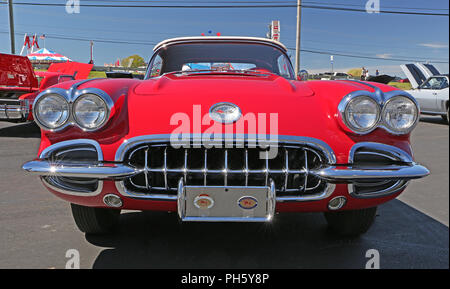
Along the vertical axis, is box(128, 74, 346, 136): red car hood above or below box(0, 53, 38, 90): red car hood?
below

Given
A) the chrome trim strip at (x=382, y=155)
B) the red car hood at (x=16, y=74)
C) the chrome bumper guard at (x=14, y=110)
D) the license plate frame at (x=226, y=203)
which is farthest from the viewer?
the red car hood at (x=16, y=74)

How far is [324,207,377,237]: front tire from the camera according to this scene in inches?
94.3

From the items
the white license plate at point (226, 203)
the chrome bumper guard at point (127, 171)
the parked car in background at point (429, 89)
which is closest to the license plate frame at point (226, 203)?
the white license plate at point (226, 203)

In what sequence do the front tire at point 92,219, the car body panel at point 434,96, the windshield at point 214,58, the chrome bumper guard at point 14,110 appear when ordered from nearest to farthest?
1. the front tire at point 92,219
2. the windshield at point 214,58
3. the chrome bumper guard at point 14,110
4. the car body panel at point 434,96

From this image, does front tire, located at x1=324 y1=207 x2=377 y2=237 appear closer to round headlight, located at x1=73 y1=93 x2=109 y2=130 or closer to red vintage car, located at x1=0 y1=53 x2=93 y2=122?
round headlight, located at x1=73 y1=93 x2=109 y2=130

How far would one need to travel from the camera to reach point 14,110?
6637mm

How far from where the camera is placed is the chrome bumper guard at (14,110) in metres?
6.63

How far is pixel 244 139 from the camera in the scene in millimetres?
1869

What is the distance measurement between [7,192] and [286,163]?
283 cm

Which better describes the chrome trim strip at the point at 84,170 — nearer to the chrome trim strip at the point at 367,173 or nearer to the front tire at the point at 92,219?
the front tire at the point at 92,219

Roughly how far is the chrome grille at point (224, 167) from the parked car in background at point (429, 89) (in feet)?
28.4

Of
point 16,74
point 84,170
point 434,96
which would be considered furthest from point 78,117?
point 434,96

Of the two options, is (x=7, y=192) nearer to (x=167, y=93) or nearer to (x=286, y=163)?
(x=167, y=93)

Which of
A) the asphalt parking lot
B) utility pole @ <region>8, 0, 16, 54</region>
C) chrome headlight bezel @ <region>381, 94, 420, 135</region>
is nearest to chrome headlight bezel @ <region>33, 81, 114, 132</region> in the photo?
the asphalt parking lot
